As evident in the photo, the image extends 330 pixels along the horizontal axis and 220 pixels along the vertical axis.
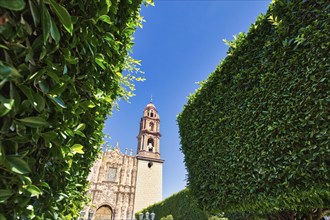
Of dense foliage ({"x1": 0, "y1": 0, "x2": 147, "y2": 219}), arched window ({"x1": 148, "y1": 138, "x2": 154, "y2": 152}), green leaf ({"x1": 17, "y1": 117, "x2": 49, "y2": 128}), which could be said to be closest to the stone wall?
arched window ({"x1": 148, "y1": 138, "x2": 154, "y2": 152})

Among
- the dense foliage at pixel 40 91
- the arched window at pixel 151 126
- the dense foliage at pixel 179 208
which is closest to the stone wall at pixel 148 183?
the arched window at pixel 151 126

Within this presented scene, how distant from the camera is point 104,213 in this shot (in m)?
22.8

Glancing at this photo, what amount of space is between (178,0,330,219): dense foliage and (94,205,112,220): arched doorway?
2196cm

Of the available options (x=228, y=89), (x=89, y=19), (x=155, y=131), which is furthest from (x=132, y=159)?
(x=89, y=19)

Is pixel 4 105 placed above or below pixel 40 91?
below

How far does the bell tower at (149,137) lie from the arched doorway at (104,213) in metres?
7.24

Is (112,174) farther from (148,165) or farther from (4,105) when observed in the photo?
(4,105)

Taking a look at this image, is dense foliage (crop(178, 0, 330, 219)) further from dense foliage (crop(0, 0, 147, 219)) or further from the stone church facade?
the stone church facade

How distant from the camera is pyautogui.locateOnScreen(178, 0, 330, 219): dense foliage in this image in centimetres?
235

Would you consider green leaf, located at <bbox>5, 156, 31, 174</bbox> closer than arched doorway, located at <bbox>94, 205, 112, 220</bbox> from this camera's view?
Yes

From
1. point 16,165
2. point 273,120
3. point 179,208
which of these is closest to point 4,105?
point 16,165

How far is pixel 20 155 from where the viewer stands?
67 cm

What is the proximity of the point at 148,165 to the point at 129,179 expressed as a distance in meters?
2.95

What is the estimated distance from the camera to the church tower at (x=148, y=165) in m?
24.4
